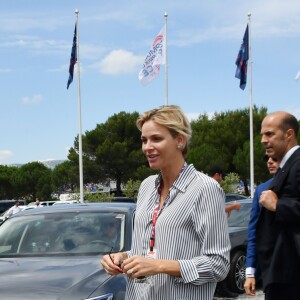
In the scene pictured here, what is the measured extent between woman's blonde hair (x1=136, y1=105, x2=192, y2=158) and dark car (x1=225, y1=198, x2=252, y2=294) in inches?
273

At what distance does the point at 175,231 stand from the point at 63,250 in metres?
2.98

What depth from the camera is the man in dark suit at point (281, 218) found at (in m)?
3.43

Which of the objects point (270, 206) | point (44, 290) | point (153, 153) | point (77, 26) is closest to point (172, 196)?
point (153, 153)

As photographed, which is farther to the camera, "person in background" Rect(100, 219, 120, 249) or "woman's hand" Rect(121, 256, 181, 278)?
"person in background" Rect(100, 219, 120, 249)

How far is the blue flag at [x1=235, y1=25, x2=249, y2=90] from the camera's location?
100ft

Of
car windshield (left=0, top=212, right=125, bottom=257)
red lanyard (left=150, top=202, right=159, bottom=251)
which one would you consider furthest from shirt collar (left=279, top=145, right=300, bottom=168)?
car windshield (left=0, top=212, right=125, bottom=257)

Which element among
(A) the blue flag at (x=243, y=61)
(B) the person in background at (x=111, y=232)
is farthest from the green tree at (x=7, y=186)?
(B) the person in background at (x=111, y=232)

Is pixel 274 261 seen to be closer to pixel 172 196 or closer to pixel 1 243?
pixel 172 196

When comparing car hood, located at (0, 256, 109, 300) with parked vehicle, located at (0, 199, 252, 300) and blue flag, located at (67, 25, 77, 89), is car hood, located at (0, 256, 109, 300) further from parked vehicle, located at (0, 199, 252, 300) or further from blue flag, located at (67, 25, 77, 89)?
blue flag, located at (67, 25, 77, 89)

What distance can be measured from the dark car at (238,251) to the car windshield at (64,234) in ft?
13.7

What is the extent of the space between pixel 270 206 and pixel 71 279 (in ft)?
5.33

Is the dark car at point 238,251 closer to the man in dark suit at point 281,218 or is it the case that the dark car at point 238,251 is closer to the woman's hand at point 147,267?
the man in dark suit at point 281,218

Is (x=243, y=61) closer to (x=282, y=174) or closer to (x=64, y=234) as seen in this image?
(x=64, y=234)

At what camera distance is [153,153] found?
105 inches
